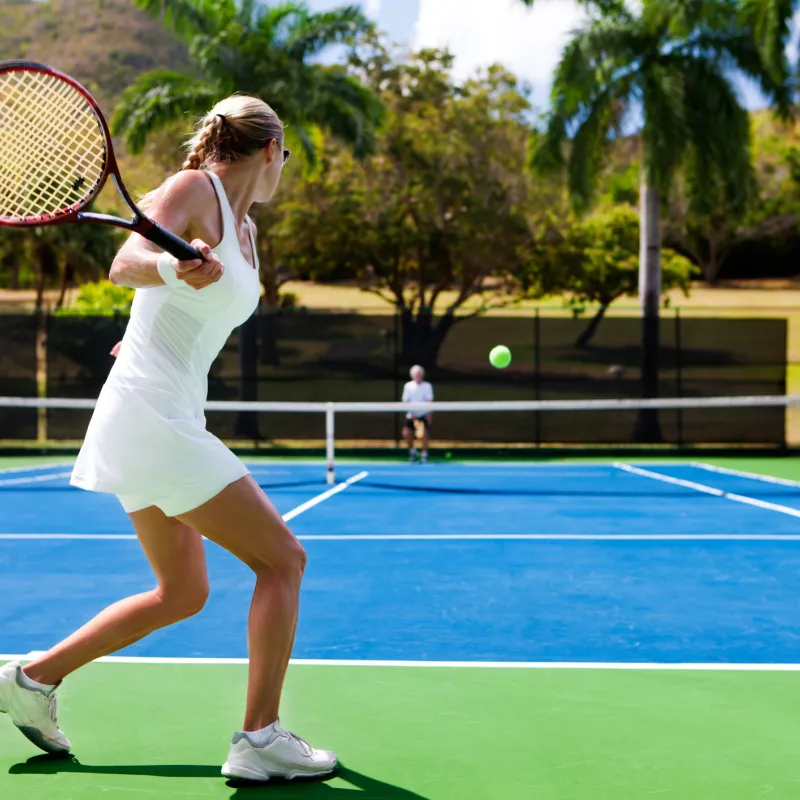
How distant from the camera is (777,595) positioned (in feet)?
20.7

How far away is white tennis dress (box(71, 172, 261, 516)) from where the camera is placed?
313cm

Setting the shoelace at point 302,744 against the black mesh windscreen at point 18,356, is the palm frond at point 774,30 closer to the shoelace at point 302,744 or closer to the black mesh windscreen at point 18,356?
the black mesh windscreen at point 18,356

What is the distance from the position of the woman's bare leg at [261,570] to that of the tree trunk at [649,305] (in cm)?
1615

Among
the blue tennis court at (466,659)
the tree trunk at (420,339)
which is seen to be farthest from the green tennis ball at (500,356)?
the blue tennis court at (466,659)

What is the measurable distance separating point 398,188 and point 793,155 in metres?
29.7

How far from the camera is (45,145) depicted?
3645mm

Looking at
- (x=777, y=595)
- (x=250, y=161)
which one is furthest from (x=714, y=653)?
(x=250, y=161)

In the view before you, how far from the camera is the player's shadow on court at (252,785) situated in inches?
126

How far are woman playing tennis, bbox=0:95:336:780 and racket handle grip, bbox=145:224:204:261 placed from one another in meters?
0.15

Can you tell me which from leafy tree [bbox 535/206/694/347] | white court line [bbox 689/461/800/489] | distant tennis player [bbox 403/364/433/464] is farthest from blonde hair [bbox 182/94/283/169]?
leafy tree [bbox 535/206/694/347]

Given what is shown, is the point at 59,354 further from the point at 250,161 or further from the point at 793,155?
the point at 793,155

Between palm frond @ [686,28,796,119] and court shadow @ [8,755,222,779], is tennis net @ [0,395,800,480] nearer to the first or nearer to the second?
palm frond @ [686,28,796,119]

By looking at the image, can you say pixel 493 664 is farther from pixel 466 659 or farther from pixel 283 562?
pixel 283 562

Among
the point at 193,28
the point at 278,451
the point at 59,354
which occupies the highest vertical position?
the point at 193,28
